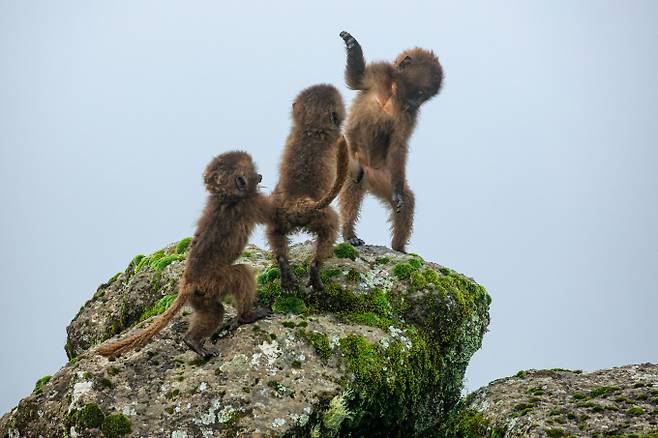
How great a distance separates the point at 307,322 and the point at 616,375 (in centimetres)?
494

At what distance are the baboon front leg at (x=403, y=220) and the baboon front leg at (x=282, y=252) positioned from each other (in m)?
3.35

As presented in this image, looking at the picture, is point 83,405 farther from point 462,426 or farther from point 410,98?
point 410,98

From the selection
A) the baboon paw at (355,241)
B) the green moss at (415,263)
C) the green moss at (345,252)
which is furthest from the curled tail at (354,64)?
the green moss at (415,263)

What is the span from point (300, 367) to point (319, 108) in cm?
474

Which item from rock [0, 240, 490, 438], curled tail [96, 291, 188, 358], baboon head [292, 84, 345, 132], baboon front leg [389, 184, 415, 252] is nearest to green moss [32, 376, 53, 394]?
rock [0, 240, 490, 438]

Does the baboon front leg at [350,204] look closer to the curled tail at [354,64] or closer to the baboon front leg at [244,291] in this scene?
the curled tail at [354,64]

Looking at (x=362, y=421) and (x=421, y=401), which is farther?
(x=421, y=401)

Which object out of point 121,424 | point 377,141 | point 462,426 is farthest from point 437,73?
point 121,424

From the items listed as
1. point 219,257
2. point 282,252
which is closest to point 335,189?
point 282,252

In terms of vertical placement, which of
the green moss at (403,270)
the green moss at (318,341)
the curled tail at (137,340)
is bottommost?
the curled tail at (137,340)

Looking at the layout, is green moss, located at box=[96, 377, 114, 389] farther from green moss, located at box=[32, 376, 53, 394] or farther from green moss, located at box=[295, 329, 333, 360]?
green moss, located at box=[295, 329, 333, 360]

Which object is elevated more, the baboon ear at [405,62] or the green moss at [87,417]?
the baboon ear at [405,62]

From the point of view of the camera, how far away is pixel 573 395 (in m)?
10.5

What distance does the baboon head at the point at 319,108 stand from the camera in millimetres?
12406
